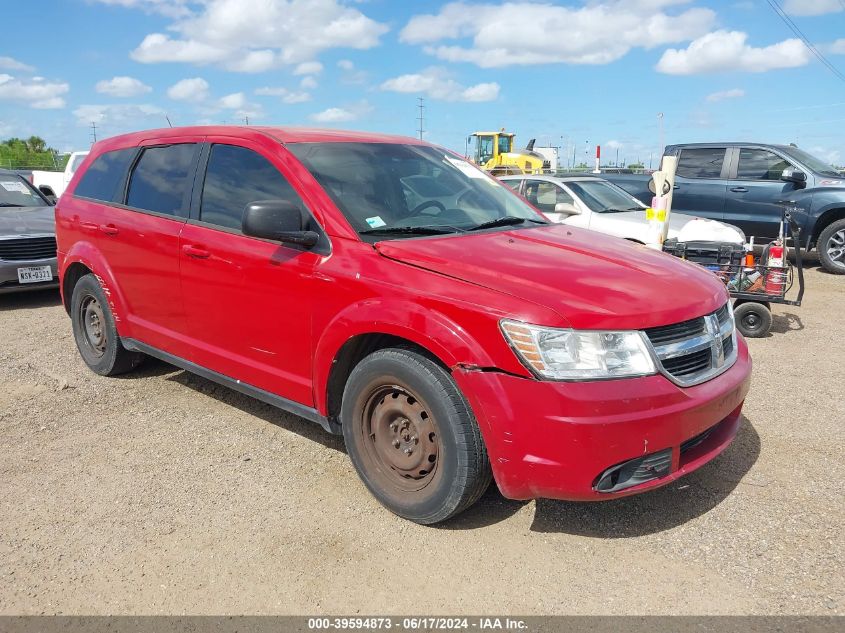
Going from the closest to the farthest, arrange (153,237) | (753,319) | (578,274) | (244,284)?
(578,274) → (244,284) → (153,237) → (753,319)

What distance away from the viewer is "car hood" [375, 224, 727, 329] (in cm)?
270

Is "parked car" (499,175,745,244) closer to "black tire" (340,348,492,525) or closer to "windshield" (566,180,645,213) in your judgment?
"windshield" (566,180,645,213)

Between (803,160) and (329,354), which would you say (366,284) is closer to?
(329,354)

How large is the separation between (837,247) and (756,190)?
1.47 metres

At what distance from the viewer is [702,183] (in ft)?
36.1

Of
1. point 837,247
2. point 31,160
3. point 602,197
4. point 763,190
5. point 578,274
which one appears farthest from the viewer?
point 31,160

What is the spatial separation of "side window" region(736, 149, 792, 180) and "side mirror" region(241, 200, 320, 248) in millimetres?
9576

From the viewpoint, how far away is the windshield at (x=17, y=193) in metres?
9.24

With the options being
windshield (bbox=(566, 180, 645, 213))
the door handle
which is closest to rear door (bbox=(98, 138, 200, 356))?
the door handle

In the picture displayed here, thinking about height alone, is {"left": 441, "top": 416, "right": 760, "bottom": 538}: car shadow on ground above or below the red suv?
below

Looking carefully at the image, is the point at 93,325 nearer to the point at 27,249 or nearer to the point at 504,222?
the point at 504,222

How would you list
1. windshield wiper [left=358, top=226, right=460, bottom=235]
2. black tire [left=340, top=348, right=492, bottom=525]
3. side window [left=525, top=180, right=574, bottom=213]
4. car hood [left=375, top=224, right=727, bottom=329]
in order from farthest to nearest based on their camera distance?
side window [left=525, top=180, right=574, bottom=213] < windshield wiper [left=358, top=226, right=460, bottom=235] < black tire [left=340, top=348, right=492, bottom=525] < car hood [left=375, top=224, right=727, bottom=329]

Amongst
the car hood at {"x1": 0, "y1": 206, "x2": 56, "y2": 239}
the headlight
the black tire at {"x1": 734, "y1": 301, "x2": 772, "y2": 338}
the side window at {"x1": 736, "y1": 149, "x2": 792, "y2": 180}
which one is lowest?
the black tire at {"x1": 734, "y1": 301, "x2": 772, "y2": 338}

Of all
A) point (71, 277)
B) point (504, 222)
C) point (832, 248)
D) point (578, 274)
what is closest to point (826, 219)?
point (832, 248)
